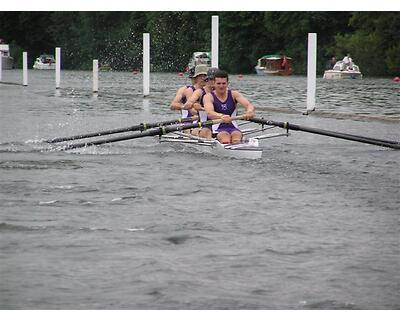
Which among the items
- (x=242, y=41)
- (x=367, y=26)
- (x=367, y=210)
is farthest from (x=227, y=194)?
(x=242, y=41)

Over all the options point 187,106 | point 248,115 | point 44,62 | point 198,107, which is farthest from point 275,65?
point 248,115

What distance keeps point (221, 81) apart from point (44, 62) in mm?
79574

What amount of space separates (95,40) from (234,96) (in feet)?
238

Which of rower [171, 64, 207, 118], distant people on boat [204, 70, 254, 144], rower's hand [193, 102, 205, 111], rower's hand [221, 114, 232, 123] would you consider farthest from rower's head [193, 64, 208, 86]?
rower's hand [221, 114, 232, 123]

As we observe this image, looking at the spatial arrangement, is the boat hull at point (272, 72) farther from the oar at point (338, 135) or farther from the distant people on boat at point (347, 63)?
the oar at point (338, 135)

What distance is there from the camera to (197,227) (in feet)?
32.8

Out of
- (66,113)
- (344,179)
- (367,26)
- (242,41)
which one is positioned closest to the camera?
(344,179)

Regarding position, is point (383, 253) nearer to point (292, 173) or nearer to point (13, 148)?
point (292, 173)

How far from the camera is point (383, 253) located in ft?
28.8

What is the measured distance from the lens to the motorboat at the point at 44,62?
9356cm

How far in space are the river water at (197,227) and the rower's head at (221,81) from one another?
107cm

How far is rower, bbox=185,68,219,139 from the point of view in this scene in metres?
16.7

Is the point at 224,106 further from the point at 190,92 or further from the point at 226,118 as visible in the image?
the point at 190,92

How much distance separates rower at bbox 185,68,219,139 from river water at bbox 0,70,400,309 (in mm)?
381
